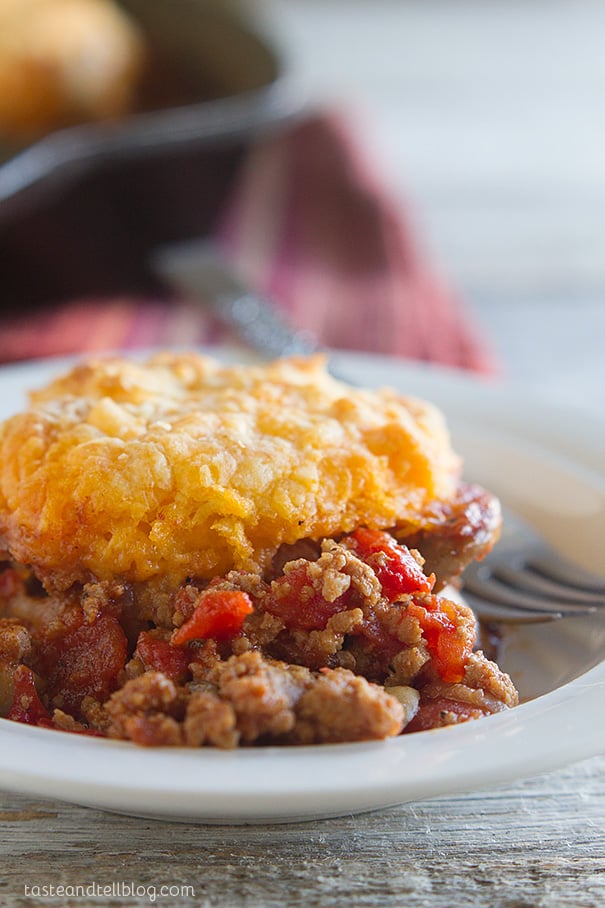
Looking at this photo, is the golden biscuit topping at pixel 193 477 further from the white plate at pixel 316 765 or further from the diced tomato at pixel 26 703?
the white plate at pixel 316 765

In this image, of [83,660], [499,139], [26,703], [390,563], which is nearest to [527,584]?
[390,563]

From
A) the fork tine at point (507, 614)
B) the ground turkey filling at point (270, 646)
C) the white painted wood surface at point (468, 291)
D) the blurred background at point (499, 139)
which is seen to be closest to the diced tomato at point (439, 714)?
the ground turkey filling at point (270, 646)

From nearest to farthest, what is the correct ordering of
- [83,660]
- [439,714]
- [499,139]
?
1. [439,714]
2. [83,660]
3. [499,139]

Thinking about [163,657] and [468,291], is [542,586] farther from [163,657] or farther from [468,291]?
[468,291]

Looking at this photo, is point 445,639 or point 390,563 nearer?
point 445,639

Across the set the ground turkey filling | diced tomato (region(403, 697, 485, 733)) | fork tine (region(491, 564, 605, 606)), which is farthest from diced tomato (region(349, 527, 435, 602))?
fork tine (region(491, 564, 605, 606))

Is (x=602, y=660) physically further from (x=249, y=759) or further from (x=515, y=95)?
(x=515, y=95)
